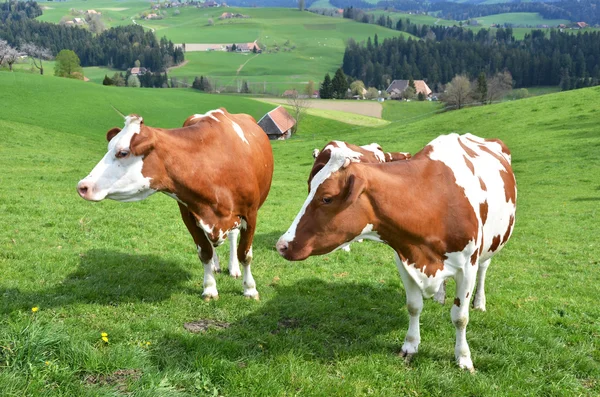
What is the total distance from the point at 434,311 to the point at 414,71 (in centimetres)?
17446

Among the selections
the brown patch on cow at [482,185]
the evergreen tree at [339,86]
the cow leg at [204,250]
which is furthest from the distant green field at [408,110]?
the brown patch on cow at [482,185]

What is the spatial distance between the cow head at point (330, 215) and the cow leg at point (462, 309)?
4.63ft

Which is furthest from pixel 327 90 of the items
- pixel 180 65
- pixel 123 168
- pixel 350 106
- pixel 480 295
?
pixel 123 168

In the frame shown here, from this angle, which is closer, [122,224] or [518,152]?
[122,224]

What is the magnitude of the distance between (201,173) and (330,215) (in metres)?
2.22

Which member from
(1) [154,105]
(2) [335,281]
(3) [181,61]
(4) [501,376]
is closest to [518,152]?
(2) [335,281]

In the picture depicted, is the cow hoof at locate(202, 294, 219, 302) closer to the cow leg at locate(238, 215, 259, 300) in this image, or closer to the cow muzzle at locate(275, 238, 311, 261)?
the cow leg at locate(238, 215, 259, 300)

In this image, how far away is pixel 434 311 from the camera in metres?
7.49

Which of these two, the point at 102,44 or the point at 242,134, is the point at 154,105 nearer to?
the point at 242,134

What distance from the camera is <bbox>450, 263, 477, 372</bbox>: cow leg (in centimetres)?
556

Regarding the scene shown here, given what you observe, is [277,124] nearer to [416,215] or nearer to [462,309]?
[462,309]

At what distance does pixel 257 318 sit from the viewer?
22.9ft

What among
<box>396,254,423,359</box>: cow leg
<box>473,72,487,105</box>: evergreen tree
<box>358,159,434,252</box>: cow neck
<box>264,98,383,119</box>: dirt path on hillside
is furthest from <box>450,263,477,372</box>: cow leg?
<box>473,72,487,105</box>: evergreen tree

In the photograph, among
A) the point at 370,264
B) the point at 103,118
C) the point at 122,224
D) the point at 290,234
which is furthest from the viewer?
the point at 103,118
